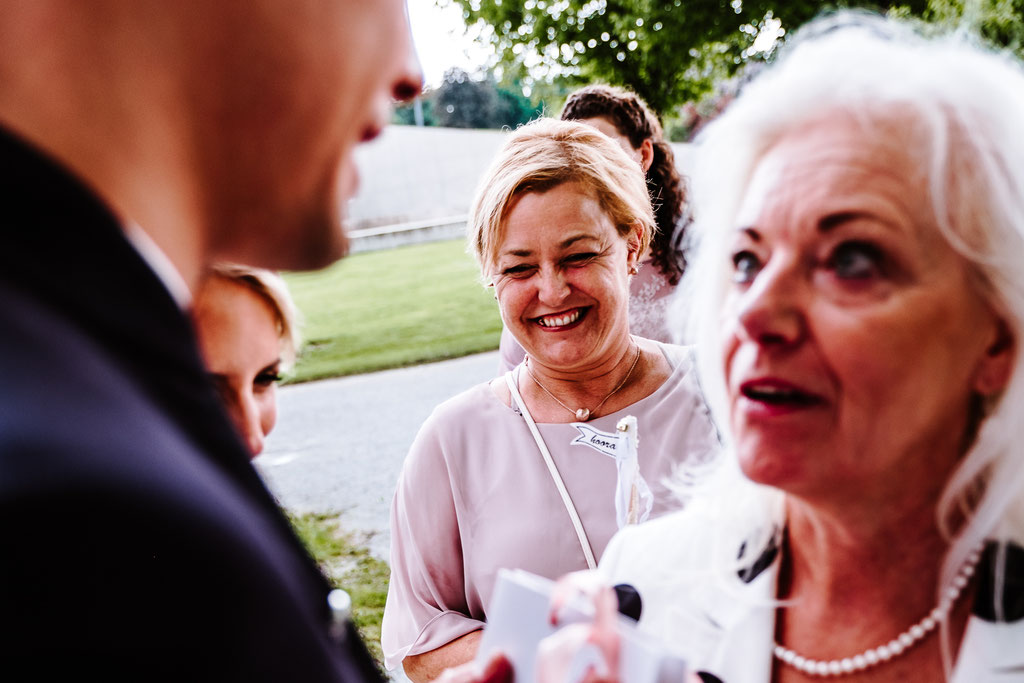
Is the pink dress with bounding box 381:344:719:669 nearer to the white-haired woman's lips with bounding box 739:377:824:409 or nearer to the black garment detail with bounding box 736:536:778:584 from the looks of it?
the black garment detail with bounding box 736:536:778:584

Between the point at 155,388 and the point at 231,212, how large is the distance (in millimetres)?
258

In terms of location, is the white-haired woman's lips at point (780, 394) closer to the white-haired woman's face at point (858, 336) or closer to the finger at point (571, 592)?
the white-haired woman's face at point (858, 336)

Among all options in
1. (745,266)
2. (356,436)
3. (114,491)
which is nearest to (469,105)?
(356,436)

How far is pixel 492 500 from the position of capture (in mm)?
2291

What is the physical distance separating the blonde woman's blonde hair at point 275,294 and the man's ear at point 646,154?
85.8 inches

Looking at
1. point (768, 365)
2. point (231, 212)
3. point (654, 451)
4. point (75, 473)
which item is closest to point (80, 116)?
point (231, 212)

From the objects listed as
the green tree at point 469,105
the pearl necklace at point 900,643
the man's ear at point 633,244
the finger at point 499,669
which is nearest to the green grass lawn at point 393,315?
the man's ear at point 633,244

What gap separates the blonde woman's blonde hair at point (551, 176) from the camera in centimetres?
245

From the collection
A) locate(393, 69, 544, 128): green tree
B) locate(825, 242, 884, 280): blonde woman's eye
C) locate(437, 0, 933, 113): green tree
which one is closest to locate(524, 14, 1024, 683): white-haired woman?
locate(825, 242, 884, 280): blonde woman's eye

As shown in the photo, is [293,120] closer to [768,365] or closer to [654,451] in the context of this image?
[768,365]

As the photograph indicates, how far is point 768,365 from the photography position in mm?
1227

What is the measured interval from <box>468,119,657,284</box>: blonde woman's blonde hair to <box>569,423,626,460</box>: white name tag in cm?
64

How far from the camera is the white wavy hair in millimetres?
1186

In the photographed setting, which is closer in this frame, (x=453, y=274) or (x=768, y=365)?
(x=768, y=365)
